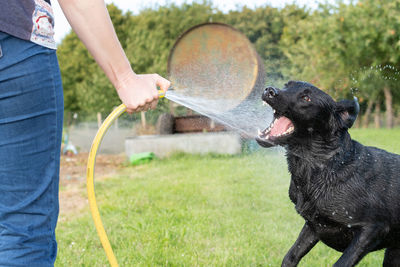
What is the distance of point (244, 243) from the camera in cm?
380

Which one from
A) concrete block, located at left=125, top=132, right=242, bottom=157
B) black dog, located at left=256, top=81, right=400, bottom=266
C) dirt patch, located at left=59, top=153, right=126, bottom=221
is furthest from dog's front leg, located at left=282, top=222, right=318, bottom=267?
concrete block, located at left=125, top=132, right=242, bottom=157

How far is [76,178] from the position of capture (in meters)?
8.37

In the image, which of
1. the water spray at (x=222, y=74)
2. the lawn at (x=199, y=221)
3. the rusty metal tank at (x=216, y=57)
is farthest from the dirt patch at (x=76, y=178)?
the rusty metal tank at (x=216, y=57)

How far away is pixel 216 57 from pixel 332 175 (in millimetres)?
6920

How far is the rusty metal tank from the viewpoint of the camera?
297 inches

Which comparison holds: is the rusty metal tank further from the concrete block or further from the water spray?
the concrete block

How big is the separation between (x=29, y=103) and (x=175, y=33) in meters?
20.5

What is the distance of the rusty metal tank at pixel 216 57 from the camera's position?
755 centimetres

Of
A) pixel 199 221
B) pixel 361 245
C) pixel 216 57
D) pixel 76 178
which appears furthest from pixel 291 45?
pixel 361 245

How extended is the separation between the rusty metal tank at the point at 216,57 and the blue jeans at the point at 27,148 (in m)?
5.36

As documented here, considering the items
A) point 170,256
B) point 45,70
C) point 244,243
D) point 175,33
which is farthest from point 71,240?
point 175,33

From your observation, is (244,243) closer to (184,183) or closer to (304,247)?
(304,247)

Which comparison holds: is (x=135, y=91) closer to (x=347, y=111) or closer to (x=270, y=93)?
(x=270, y=93)

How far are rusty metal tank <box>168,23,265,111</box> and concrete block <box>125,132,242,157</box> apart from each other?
144 centimetres
